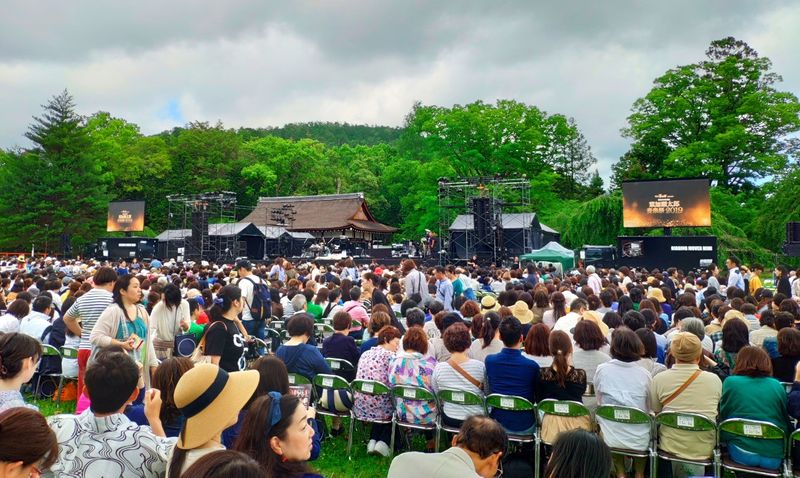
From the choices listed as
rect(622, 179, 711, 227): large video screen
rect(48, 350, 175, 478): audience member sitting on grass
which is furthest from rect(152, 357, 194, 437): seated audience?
rect(622, 179, 711, 227): large video screen

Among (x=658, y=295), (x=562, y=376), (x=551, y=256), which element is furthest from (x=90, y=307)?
(x=551, y=256)

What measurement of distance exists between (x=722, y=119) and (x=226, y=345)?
125 feet

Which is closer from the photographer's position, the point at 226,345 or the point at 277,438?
the point at 277,438

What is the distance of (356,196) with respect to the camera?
43.3m

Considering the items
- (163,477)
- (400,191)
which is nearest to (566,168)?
(400,191)

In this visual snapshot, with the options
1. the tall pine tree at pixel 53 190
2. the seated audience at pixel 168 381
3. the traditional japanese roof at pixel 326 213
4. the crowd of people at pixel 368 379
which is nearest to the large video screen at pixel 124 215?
the tall pine tree at pixel 53 190

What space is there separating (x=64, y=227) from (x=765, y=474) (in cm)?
4013

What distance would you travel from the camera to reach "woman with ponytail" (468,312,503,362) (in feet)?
17.4

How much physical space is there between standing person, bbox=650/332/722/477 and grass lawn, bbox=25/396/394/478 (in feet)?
7.72

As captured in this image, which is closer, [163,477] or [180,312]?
[163,477]

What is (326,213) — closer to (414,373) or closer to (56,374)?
(56,374)

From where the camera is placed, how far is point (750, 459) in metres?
3.73

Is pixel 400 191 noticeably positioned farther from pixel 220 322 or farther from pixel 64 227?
pixel 220 322

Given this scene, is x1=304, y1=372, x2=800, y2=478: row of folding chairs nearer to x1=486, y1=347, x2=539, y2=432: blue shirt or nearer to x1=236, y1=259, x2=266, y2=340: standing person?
x1=486, y1=347, x2=539, y2=432: blue shirt
